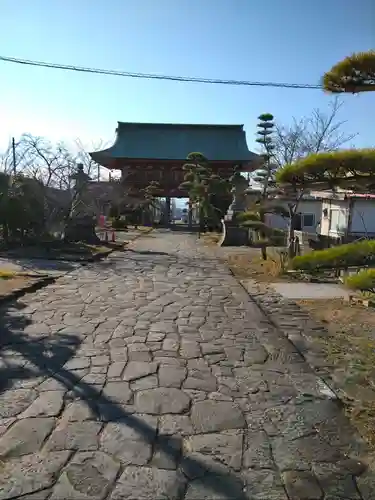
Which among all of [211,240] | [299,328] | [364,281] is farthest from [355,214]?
[364,281]

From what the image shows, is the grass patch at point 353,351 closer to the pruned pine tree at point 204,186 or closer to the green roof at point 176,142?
the pruned pine tree at point 204,186

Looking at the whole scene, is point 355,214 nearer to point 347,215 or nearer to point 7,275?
point 347,215

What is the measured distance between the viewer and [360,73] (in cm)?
313

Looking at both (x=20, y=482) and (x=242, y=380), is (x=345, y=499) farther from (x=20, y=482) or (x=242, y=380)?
(x=20, y=482)

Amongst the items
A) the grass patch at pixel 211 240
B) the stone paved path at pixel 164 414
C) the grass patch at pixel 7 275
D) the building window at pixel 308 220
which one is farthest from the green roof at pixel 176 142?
the stone paved path at pixel 164 414

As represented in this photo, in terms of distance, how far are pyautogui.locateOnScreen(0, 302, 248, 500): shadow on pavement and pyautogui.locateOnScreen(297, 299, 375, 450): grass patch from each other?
48.9 inches

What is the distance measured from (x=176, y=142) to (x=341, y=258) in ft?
122

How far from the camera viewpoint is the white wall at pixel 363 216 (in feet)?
43.6

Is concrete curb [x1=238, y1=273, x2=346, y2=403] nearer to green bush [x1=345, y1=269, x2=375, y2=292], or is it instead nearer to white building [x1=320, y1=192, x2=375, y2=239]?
green bush [x1=345, y1=269, x2=375, y2=292]

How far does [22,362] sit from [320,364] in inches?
129

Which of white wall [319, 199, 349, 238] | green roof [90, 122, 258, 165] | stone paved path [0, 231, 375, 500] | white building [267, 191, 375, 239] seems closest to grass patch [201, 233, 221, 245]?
white building [267, 191, 375, 239]

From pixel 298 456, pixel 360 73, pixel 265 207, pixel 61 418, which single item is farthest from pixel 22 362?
pixel 265 207

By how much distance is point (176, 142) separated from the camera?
38.6m

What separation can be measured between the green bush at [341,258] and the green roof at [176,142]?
34050 millimetres
